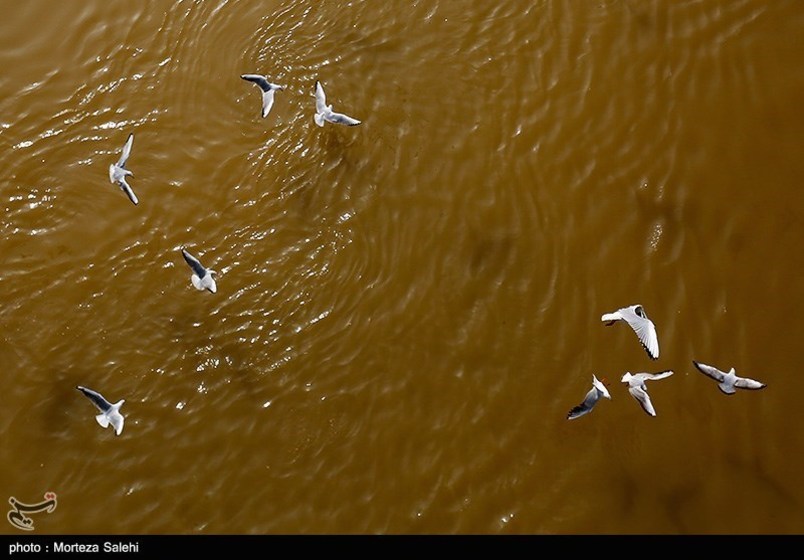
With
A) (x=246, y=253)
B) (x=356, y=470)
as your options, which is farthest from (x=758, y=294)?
(x=246, y=253)

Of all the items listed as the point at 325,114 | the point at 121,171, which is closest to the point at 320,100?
the point at 325,114

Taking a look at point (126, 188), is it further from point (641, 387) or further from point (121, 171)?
point (641, 387)

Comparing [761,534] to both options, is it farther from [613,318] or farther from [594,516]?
[613,318]

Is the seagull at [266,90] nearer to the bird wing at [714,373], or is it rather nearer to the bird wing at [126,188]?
the bird wing at [126,188]

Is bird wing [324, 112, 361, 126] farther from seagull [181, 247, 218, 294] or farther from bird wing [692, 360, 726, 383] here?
bird wing [692, 360, 726, 383]

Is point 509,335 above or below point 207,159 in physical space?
below

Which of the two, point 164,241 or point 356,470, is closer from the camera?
point 356,470
